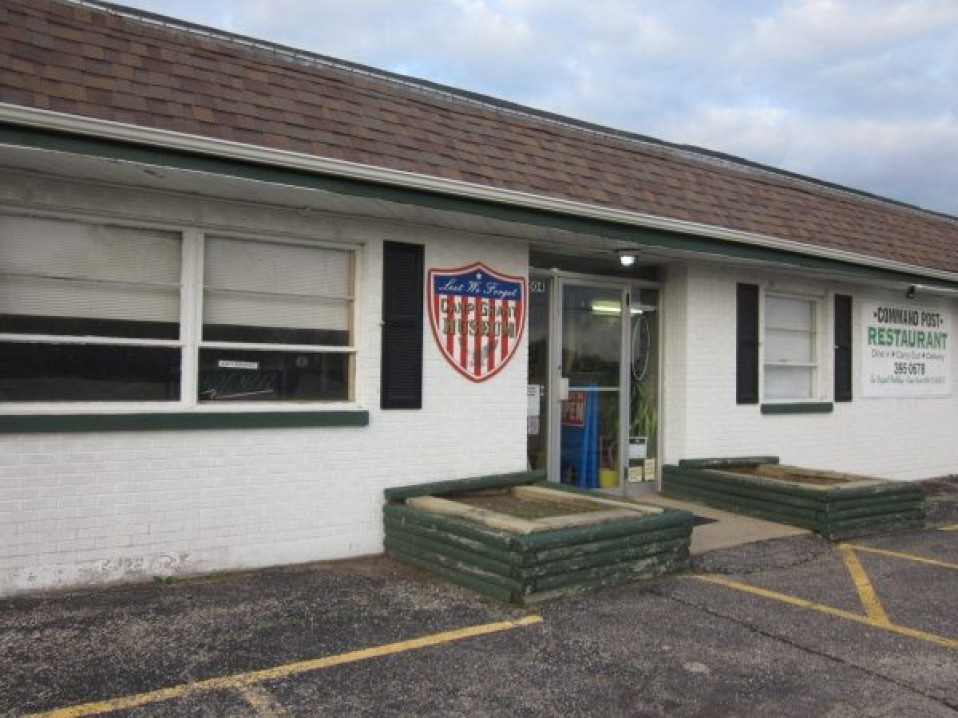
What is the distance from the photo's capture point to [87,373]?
556cm

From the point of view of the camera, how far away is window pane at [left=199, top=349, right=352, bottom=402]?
19.8 feet

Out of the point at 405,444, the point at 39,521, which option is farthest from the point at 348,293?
the point at 39,521

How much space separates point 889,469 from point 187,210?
9315 millimetres

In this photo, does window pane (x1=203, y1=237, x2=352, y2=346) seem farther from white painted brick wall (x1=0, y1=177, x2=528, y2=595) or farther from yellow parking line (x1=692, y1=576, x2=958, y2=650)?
yellow parking line (x1=692, y1=576, x2=958, y2=650)

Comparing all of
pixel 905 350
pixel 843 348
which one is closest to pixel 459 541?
pixel 843 348

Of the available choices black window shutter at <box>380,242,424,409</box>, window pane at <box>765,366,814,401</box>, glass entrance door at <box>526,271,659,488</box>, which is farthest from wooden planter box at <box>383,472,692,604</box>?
window pane at <box>765,366,814,401</box>

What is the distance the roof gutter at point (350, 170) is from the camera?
476 cm

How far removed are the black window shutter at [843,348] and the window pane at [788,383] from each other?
35 centimetres

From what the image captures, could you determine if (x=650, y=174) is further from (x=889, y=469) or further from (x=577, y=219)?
(x=889, y=469)

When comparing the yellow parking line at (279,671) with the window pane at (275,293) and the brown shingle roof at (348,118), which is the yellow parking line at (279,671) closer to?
the window pane at (275,293)

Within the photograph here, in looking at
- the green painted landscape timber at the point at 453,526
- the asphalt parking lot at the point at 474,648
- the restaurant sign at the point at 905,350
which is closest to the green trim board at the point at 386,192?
the restaurant sign at the point at 905,350

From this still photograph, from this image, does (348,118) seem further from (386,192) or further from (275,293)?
(275,293)

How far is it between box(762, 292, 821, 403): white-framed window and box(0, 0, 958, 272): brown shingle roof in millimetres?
1008

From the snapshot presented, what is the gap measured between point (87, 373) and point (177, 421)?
66 cm
